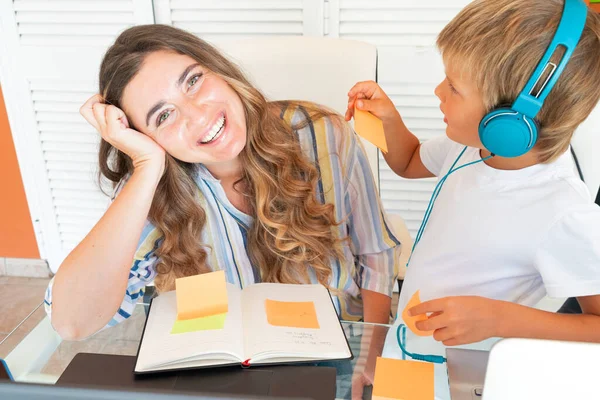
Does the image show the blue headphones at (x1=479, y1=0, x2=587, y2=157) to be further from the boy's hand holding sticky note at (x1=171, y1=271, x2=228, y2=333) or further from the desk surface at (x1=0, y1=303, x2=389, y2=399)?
the boy's hand holding sticky note at (x1=171, y1=271, x2=228, y2=333)

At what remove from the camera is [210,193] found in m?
1.19

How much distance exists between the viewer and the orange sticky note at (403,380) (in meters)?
0.72

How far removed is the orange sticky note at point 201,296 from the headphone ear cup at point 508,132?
485 mm

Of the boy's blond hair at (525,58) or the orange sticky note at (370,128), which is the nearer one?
the boy's blond hair at (525,58)

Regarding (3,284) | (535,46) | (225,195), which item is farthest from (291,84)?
(3,284)

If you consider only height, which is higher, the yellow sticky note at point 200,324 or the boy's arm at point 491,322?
the boy's arm at point 491,322

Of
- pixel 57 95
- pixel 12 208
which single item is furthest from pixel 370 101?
pixel 12 208

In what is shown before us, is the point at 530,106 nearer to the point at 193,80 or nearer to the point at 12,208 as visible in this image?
the point at 193,80

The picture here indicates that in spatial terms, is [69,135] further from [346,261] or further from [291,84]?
[346,261]

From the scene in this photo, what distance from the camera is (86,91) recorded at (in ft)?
7.06

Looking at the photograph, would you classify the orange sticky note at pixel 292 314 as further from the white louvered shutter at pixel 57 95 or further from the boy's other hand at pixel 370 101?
the white louvered shutter at pixel 57 95

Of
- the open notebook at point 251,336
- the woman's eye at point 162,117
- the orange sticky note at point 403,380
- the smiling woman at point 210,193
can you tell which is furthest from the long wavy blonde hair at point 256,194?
the orange sticky note at point 403,380

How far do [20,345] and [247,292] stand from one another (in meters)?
0.40

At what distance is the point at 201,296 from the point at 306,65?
70cm
